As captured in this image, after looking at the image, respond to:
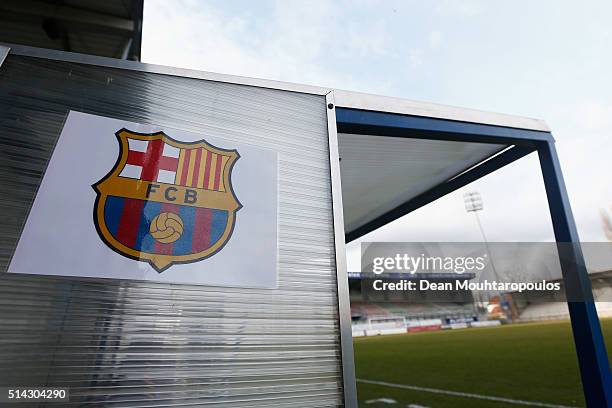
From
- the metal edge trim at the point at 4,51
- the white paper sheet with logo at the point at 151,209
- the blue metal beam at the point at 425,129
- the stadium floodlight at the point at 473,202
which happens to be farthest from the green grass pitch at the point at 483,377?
the stadium floodlight at the point at 473,202

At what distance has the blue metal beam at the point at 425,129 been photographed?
1.75m

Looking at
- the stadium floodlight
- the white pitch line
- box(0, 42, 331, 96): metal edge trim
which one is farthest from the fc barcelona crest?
the stadium floodlight

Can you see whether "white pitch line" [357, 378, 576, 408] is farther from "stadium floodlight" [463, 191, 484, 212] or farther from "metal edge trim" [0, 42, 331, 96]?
"stadium floodlight" [463, 191, 484, 212]

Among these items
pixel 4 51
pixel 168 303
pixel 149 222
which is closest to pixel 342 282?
pixel 168 303

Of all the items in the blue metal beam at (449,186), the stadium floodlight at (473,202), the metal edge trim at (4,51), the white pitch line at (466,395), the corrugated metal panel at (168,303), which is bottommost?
the white pitch line at (466,395)

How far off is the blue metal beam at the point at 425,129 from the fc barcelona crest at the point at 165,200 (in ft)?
2.17

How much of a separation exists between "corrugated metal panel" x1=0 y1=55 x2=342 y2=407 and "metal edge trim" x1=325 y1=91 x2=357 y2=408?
0.08 feet

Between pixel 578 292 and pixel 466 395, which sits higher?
pixel 578 292

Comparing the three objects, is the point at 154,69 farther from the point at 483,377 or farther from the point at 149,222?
the point at 483,377

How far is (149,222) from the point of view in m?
1.18

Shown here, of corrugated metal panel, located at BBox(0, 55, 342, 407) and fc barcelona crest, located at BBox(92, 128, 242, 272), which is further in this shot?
fc barcelona crest, located at BBox(92, 128, 242, 272)

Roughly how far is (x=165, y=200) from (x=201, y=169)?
0.57 feet

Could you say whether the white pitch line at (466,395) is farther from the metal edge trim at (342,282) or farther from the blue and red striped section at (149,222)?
the blue and red striped section at (149,222)

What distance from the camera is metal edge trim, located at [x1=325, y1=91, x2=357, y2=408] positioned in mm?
1200
